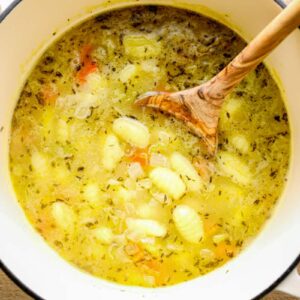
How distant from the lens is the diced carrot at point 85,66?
1.92 metres

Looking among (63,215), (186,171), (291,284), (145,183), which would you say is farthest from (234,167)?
(63,215)

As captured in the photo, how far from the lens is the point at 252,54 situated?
160cm

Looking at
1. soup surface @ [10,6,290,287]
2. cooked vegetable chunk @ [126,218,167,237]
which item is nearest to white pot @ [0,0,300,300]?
soup surface @ [10,6,290,287]

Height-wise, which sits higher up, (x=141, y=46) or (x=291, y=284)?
(x=141, y=46)

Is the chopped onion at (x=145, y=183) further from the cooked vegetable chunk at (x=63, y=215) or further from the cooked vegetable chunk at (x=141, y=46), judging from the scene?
the cooked vegetable chunk at (x=141, y=46)

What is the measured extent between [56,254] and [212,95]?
1.96ft

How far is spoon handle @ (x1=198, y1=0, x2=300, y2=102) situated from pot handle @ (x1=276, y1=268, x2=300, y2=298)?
0.46 meters

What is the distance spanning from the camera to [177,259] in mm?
1870

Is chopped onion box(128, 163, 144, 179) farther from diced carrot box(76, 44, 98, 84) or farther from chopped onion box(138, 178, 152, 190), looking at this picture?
diced carrot box(76, 44, 98, 84)

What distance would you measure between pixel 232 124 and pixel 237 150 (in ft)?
0.23

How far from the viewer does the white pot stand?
1770 mm

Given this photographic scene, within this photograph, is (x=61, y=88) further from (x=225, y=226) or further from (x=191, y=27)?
(x=225, y=226)

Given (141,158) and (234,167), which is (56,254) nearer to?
(141,158)

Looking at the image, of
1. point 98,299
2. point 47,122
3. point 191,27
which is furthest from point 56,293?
point 191,27
